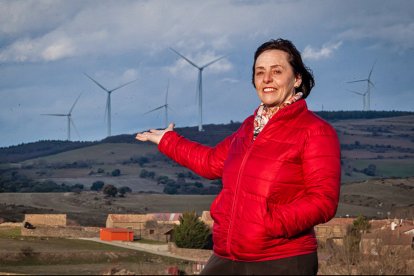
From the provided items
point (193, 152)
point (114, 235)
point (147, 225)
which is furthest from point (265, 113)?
point (147, 225)

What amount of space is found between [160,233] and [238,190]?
7314 cm

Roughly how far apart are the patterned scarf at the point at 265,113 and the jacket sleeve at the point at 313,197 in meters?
0.54

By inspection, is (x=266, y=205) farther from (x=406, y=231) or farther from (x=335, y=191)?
(x=406, y=231)

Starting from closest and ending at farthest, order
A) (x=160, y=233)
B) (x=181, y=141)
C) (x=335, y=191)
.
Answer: (x=335, y=191)
(x=181, y=141)
(x=160, y=233)

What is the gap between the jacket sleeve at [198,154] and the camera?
360 inches

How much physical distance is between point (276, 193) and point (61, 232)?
70756 mm

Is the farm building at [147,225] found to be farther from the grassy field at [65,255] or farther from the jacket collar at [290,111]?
the jacket collar at [290,111]

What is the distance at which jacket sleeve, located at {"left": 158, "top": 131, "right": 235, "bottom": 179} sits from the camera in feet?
30.0

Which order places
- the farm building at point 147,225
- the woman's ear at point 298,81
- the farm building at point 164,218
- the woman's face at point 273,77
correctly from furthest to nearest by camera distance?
the farm building at point 164,218
the farm building at point 147,225
the woman's ear at point 298,81
the woman's face at point 273,77

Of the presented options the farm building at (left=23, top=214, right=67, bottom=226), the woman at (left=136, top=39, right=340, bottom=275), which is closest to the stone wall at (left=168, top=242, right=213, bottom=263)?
the farm building at (left=23, top=214, right=67, bottom=226)

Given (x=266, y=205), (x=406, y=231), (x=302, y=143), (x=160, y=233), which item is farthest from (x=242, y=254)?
(x=160, y=233)

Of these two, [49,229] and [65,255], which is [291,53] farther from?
[49,229]

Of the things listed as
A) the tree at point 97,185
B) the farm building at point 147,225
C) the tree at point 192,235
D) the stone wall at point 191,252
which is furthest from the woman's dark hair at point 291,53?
the tree at point 97,185

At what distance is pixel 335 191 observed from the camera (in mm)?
7992
